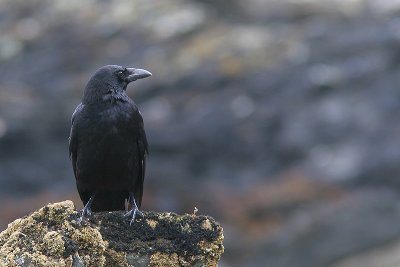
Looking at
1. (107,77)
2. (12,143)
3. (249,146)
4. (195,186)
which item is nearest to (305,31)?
(249,146)

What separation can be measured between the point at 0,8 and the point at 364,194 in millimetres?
26108

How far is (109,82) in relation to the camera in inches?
436

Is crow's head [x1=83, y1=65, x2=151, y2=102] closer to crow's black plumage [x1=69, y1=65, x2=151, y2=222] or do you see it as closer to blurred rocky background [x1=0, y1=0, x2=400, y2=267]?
crow's black plumage [x1=69, y1=65, x2=151, y2=222]

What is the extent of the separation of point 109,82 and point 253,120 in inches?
873

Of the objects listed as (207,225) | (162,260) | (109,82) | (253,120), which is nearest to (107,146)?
(109,82)

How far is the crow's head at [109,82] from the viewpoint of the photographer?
11.0 meters

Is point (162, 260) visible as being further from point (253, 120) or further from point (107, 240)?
point (253, 120)

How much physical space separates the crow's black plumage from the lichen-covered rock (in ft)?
6.83

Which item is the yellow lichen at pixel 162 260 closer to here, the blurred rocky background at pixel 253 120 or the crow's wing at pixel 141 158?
the crow's wing at pixel 141 158

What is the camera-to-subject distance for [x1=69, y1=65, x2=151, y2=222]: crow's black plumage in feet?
35.3

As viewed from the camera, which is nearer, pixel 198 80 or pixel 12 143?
pixel 12 143

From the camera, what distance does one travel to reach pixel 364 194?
93.7 feet

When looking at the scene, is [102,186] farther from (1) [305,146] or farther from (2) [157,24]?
(2) [157,24]

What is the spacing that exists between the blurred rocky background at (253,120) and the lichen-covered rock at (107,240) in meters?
15.7
